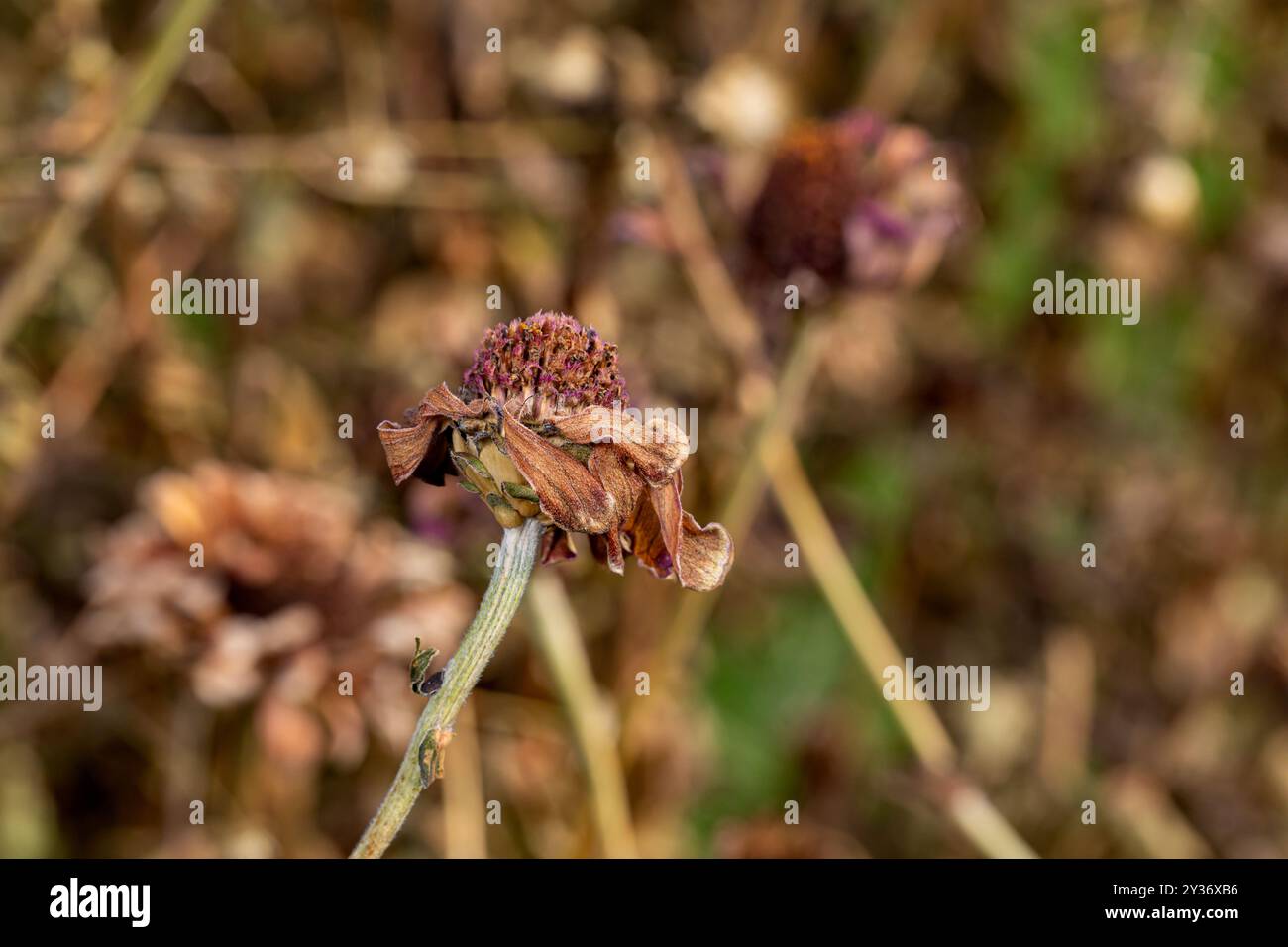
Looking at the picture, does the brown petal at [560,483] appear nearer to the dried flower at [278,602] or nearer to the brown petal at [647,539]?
the brown petal at [647,539]

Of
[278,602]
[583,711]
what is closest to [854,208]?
[583,711]

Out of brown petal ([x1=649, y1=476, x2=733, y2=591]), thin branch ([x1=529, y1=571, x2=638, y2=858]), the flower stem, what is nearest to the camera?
the flower stem

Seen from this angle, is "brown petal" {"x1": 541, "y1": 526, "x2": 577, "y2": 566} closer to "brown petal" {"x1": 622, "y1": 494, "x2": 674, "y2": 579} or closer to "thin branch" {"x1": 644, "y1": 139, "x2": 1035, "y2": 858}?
"brown petal" {"x1": 622, "y1": 494, "x2": 674, "y2": 579}

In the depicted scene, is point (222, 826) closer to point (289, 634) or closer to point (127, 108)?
point (289, 634)

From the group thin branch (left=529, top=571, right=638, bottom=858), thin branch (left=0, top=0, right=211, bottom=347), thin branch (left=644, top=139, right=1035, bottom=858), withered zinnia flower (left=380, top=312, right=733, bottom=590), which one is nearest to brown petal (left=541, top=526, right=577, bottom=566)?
withered zinnia flower (left=380, top=312, right=733, bottom=590)

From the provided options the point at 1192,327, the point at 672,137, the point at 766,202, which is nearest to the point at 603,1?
the point at 672,137

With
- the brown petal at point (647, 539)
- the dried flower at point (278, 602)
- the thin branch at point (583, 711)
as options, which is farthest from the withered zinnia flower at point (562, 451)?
the dried flower at point (278, 602)
